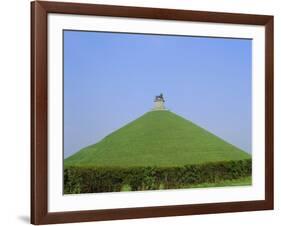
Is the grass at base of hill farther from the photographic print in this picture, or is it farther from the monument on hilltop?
the monument on hilltop

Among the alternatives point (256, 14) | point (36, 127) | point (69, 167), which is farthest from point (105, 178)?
point (256, 14)

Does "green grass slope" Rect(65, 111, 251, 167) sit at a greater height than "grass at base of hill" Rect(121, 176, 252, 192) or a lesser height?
greater

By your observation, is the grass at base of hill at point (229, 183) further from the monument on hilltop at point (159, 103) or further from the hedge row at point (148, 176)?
the monument on hilltop at point (159, 103)

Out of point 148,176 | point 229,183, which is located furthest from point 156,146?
point 229,183

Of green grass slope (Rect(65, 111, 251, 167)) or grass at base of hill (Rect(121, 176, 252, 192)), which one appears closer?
green grass slope (Rect(65, 111, 251, 167))

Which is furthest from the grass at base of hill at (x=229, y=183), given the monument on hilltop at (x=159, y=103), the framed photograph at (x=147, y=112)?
the monument on hilltop at (x=159, y=103)

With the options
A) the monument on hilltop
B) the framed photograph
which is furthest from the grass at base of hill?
the monument on hilltop

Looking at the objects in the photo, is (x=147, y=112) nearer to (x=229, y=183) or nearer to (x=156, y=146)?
(x=156, y=146)

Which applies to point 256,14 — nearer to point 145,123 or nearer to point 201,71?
point 201,71
